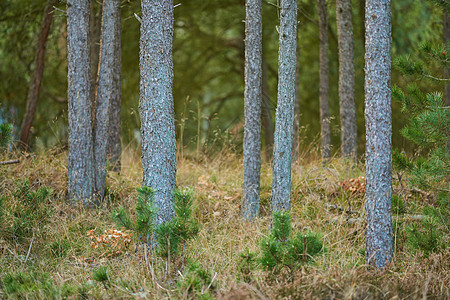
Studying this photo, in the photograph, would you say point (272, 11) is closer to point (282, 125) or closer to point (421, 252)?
point (282, 125)

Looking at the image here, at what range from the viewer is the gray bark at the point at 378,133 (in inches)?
177

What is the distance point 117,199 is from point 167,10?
129 inches

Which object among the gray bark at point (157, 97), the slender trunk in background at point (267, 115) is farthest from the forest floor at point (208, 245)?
the slender trunk in background at point (267, 115)

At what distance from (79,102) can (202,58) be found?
660 centimetres

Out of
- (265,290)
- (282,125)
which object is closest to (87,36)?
(282,125)

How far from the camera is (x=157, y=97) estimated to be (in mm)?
5035

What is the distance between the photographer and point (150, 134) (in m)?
5.05

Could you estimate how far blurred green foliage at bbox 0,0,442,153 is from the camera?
10.1m

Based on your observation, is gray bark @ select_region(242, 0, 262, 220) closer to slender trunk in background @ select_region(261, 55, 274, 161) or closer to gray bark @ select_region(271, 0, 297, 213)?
gray bark @ select_region(271, 0, 297, 213)

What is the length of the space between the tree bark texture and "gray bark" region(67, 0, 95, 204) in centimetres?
27

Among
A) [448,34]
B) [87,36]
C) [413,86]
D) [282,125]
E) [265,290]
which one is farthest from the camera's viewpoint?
[448,34]

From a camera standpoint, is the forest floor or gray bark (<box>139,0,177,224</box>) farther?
gray bark (<box>139,0,177,224</box>)

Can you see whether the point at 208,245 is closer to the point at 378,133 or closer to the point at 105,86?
the point at 378,133

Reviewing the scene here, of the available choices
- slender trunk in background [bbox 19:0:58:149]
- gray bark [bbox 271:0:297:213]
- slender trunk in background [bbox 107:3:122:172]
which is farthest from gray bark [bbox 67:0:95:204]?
gray bark [bbox 271:0:297:213]
